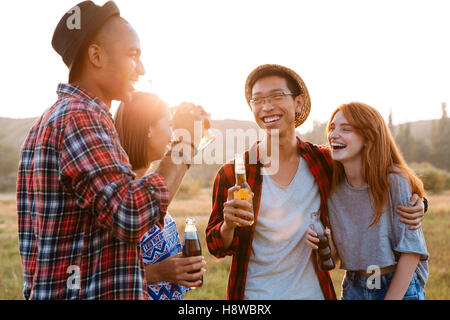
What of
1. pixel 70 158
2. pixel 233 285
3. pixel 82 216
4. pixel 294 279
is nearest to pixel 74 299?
pixel 82 216

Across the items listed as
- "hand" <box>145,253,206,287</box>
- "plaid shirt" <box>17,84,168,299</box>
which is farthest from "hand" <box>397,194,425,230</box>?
"plaid shirt" <box>17,84,168,299</box>

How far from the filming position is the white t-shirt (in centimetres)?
293

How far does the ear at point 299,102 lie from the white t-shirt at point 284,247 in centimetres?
73

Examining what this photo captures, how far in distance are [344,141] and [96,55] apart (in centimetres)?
199

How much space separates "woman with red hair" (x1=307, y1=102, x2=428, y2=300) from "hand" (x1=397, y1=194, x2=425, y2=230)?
44 millimetres

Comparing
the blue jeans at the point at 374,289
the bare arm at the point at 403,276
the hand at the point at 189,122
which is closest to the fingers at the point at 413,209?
the bare arm at the point at 403,276

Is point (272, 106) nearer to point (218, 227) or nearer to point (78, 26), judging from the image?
point (218, 227)

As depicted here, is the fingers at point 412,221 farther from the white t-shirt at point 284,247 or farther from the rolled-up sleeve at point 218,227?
the rolled-up sleeve at point 218,227

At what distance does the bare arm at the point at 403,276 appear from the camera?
2805 millimetres

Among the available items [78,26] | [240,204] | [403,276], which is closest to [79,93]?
[78,26]

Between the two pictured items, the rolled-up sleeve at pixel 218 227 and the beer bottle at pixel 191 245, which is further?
the rolled-up sleeve at pixel 218 227

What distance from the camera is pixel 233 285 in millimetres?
3062

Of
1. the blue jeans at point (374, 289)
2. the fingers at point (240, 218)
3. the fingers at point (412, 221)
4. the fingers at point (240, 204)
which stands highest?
the fingers at point (240, 204)

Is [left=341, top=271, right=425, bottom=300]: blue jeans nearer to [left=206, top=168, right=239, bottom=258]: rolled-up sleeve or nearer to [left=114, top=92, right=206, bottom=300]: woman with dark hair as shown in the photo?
[left=206, top=168, right=239, bottom=258]: rolled-up sleeve
